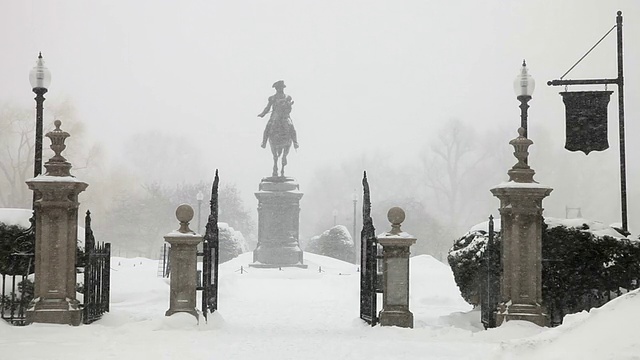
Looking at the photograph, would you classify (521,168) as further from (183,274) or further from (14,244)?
(14,244)

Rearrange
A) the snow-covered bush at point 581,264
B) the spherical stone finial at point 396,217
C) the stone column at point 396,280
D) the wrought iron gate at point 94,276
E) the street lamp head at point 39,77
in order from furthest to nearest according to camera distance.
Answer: the street lamp head at point 39,77 < the spherical stone finial at point 396,217 < the stone column at point 396,280 < the snow-covered bush at point 581,264 < the wrought iron gate at point 94,276

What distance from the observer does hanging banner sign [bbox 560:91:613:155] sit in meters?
12.3

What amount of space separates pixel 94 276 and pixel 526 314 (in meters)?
6.41

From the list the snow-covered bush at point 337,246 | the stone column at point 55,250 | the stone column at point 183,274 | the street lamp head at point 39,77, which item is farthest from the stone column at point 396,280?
the snow-covered bush at point 337,246

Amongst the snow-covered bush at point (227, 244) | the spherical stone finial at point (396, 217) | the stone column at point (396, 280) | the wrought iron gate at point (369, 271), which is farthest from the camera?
the snow-covered bush at point (227, 244)

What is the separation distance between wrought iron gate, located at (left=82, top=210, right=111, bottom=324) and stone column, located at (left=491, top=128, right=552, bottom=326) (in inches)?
236

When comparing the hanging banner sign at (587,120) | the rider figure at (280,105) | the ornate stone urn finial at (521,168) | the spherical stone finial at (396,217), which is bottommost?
the spherical stone finial at (396,217)

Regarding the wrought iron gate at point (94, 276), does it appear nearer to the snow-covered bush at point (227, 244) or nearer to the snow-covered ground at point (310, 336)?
Answer: the snow-covered ground at point (310, 336)

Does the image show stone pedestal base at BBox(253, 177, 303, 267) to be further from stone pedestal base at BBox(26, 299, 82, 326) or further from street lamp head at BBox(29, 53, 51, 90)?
stone pedestal base at BBox(26, 299, 82, 326)

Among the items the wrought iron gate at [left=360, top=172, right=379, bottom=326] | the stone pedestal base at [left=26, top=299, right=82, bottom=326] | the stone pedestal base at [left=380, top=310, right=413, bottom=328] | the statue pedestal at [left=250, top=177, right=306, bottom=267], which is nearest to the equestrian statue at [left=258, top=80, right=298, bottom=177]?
the statue pedestal at [left=250, top=177, right=306, bottom=267]

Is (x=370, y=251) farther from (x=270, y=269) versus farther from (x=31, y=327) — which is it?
(x=270, y=269)

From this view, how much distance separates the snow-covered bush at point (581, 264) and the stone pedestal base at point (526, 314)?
1.99ft

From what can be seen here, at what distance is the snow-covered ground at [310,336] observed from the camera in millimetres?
6070

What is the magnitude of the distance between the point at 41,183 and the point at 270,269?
16364 millimetres
